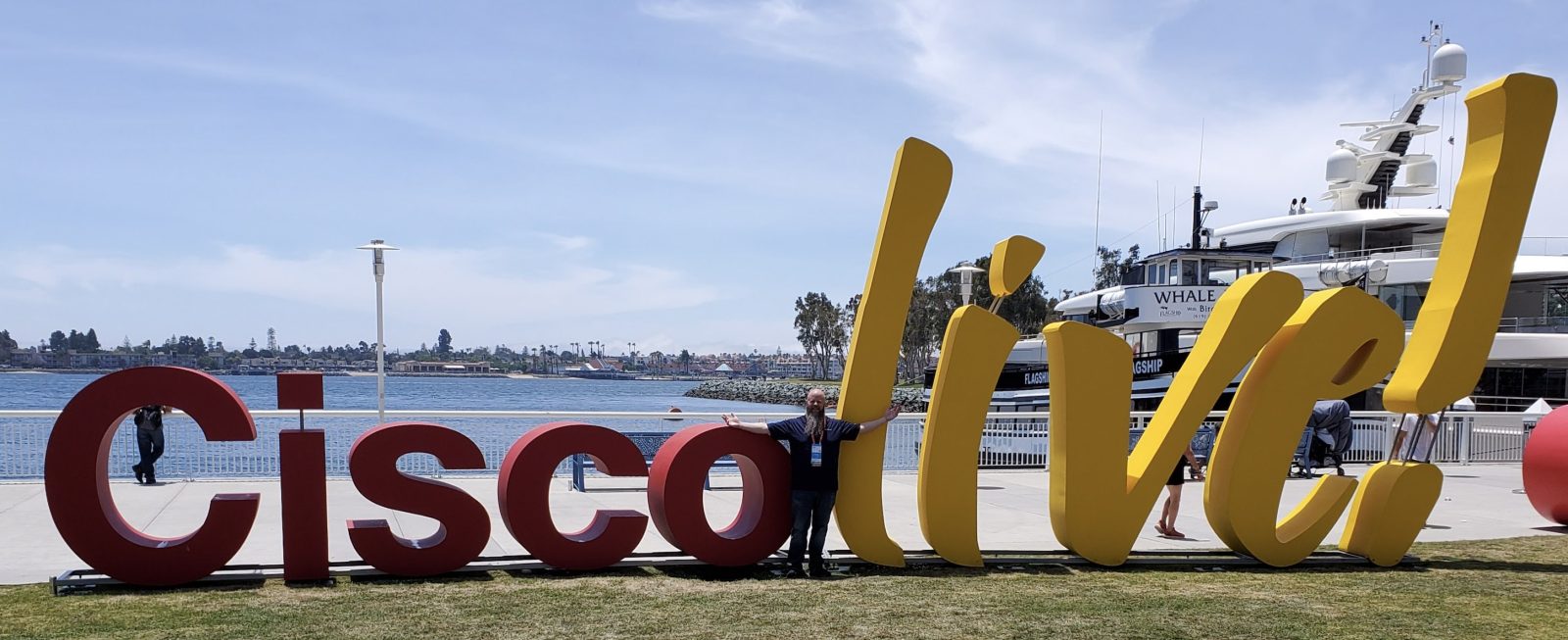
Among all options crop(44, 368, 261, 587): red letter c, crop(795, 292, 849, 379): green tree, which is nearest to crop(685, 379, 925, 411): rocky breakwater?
crop(795, 292, 849, 379): green tree

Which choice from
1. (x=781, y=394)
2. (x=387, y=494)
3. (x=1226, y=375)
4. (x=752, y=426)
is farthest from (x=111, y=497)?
(x=781, y=394)

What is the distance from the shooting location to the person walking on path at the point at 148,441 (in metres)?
14.7

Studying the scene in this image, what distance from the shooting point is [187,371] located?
8.22 meters

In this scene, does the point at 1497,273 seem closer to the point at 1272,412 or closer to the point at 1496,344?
the point at 1272,412

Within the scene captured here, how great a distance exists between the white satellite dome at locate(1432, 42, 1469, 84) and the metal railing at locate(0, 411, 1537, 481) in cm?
1617

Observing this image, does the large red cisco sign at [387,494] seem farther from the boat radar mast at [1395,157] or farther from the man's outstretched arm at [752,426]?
the boat radar mast at [1395,157]

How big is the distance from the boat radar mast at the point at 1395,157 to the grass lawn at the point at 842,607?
29603 millimetres

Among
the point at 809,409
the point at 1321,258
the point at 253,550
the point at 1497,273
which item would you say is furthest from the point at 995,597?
the point at 1321,258

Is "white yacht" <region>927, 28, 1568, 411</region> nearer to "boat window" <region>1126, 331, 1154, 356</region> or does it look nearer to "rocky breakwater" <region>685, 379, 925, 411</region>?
"boat window" <region>1126, 331, 1154, 356</region>

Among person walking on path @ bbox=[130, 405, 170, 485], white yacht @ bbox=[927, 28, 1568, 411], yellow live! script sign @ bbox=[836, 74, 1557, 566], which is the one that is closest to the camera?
yellow live! script sign @ bbox=[836, 74, 1557, 566]

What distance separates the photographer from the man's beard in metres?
8.96

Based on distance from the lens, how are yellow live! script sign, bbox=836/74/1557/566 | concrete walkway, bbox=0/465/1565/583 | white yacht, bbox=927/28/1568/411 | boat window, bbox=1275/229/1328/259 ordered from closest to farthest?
yellow live! script sign, bbox=836/74/1557/566, concrete walkway, bbox=0/465/1565/583, white yacht, bbox=927/28/1568/411, boat window, bbox=1275/229/1328/259

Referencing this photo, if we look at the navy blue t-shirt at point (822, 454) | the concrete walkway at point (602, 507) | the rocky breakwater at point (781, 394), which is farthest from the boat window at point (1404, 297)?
the rocky breakwater at point (781, 394)

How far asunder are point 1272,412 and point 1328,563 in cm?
169
